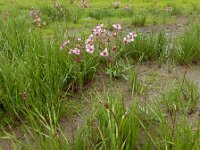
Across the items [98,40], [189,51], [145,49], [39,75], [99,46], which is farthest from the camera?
[145,49]

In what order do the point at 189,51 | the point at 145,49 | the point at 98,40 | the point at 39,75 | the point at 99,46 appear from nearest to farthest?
the point at 39,75 < the point at 99,46 < the point at 98,40 < the point at 189,51 < the point at 145,49

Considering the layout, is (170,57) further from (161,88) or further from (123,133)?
(123,133)

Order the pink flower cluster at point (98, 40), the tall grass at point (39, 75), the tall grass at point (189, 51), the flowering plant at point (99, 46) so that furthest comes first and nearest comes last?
the tall grass at point (189, 51)
the flowering plant at point (99, 46)
the pink flower cluster at point (98, 40)
the tall grass at point (39, 75)

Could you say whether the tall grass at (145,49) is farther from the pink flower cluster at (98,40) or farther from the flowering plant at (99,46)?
the pink flower cluster at (98,40)

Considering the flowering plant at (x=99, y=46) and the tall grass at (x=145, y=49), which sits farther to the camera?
the tall grass at (x=145, y=49)

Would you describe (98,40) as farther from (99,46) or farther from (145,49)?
(145,49)

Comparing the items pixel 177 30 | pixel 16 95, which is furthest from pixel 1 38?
pixel 177 30

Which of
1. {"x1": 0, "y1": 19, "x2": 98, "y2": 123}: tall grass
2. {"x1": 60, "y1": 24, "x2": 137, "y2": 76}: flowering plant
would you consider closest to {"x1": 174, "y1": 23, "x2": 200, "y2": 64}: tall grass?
{"x1": 60, "y1": 24, "x2": 137, "y2": 76}: flowering plant

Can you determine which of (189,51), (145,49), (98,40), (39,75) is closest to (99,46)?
(98,40)

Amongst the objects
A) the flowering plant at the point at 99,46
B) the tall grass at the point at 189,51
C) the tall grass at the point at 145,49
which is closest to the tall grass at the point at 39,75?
the flowering plant at the point at 99,46

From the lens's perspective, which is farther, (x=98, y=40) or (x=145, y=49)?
(x=145, y=49)

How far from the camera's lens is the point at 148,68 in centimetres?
475

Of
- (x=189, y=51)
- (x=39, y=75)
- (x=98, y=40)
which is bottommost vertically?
(x=189, y=51)

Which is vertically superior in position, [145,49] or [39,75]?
[39,75]
